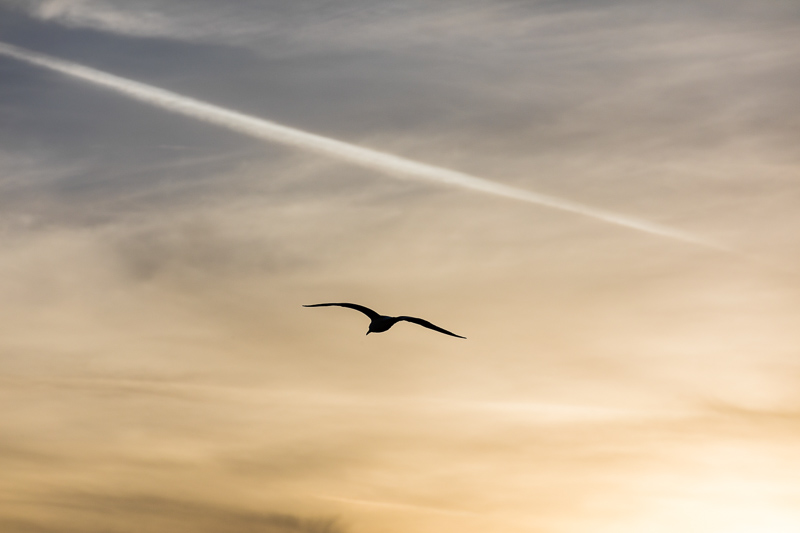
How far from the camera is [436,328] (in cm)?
9369

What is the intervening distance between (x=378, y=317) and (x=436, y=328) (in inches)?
258

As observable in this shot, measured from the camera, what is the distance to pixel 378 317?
3844 inches
